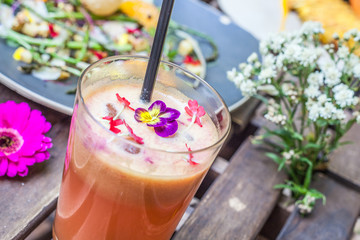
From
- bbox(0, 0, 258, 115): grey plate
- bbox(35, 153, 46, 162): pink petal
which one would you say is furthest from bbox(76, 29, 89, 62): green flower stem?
bbox(35, 153, 46, 162): pink petal

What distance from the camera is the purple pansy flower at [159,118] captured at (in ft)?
1.83

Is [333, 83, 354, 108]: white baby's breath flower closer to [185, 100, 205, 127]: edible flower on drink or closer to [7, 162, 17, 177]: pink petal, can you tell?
[185, 100, 205, 127]: edible flower on drink

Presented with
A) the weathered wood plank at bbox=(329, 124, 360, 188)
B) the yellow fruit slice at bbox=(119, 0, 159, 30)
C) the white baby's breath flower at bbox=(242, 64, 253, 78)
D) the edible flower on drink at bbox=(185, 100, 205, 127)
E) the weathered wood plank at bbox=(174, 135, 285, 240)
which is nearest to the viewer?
the edible flower on drink at bbox=(185, 100, 205, 127)

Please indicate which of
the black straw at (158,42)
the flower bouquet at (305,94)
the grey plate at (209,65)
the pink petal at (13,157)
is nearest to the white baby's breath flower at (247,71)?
the flower bouquet at (305,94)

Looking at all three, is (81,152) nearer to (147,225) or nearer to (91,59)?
(147,225)

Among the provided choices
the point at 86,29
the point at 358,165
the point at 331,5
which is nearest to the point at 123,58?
the point at 86,29

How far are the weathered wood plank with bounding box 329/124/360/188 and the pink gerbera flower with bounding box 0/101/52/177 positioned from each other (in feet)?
2.08

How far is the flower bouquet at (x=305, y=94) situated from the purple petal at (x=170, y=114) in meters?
0.32

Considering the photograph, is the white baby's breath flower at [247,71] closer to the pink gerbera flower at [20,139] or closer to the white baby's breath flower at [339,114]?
the white baby's breath flower at [339,114]

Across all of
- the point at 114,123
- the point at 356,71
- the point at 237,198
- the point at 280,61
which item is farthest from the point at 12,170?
the point at 356,71

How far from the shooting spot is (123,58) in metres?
0.63

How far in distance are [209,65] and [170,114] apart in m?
0.59

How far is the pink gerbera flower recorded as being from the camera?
693 millimetres

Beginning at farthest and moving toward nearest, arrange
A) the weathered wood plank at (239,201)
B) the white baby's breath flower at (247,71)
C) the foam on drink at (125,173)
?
the white baby's breath flower at (247,71) → the weathered wood plank at (239,201) → the foam on drink at (125,173)
